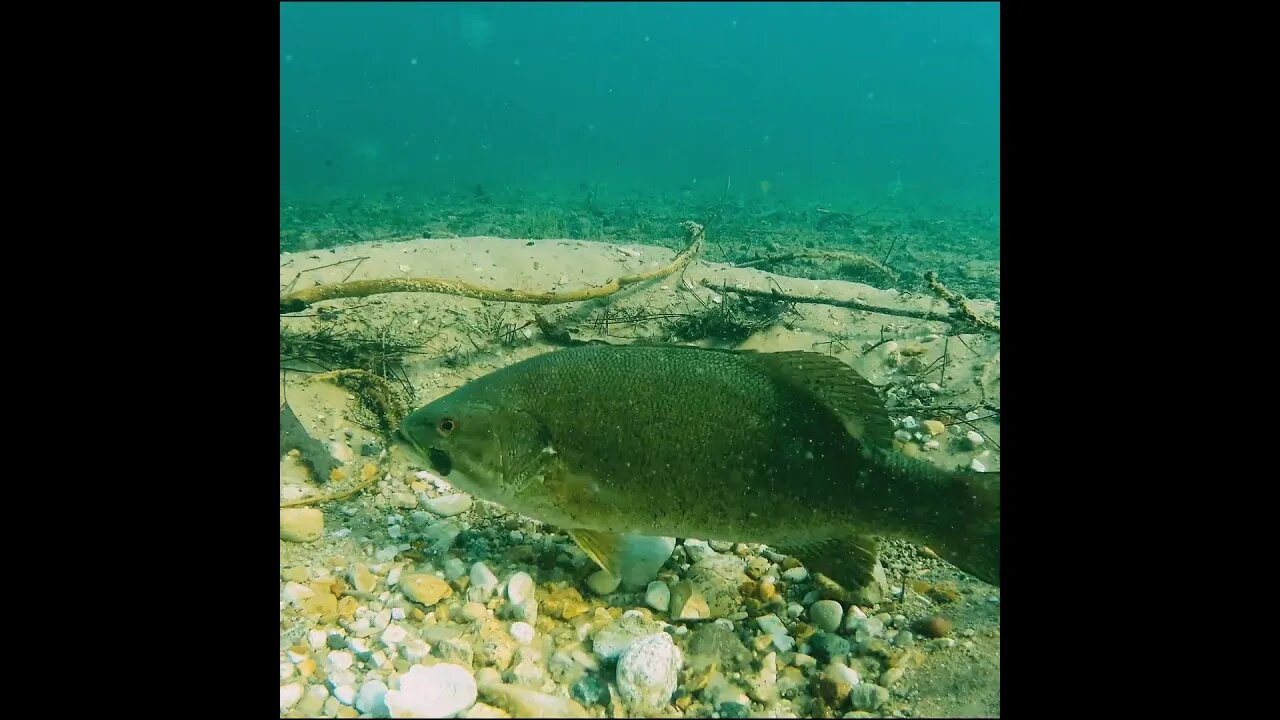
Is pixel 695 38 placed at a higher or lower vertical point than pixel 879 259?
higher

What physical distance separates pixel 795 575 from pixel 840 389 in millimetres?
863

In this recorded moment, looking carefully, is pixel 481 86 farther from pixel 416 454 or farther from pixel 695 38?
pixel 416 454

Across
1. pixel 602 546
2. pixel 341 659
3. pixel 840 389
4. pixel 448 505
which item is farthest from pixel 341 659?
pixel 840 389

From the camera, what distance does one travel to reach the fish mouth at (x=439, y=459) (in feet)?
8.09

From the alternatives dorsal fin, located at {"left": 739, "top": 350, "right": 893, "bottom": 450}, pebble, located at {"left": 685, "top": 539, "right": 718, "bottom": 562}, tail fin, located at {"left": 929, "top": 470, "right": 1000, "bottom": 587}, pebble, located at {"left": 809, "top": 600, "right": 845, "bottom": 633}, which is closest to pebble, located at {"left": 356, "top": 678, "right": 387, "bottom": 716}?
pebble, located at {"left": 685, "top": 539, "right": 718, "bottom": 562}

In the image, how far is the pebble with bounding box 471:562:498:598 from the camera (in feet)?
8.46

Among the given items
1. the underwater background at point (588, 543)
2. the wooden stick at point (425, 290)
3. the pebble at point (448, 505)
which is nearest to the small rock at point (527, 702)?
the underwater background at point (588, 543)

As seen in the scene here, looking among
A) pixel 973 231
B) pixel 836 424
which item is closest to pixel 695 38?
pixel 973 231

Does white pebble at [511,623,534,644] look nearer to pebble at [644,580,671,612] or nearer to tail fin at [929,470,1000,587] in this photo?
pebble at [644,580,671,612]

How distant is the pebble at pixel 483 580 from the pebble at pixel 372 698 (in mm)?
607

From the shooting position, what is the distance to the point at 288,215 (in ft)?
52.2
